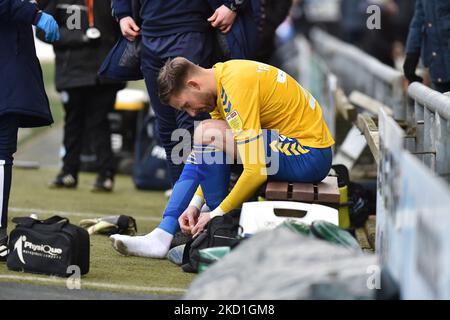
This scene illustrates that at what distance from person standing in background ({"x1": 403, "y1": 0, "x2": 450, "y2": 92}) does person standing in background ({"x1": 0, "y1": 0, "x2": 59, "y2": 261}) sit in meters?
2.84

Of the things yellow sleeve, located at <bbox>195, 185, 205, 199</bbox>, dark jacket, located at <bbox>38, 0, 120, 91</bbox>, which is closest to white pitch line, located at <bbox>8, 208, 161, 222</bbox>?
dark jacket, located at <bbox>38, 0, 120, 91</bbox>

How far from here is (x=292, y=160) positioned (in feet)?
23.9

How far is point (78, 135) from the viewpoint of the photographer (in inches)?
447

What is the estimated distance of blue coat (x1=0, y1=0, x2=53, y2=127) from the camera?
728 cm

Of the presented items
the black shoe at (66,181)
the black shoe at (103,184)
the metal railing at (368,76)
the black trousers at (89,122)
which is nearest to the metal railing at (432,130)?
the metal railing at (368,76)

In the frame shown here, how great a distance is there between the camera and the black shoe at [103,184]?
1134cm

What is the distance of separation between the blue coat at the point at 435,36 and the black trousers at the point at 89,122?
307 centimetres

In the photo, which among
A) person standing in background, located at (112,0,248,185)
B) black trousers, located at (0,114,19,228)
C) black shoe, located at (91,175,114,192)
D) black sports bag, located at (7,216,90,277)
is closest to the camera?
black sports bag, located at (7,216,90,277)

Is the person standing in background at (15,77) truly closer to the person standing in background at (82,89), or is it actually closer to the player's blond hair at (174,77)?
the player's blond hair at (174,77)

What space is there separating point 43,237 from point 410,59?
12.4ft

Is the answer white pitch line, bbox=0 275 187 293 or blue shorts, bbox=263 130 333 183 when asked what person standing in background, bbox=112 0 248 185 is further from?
white pitch line, bbox=0 275 187 293

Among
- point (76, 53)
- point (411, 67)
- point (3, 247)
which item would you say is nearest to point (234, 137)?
point (3, 247)
